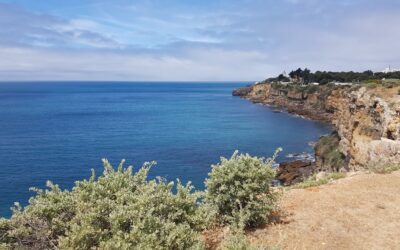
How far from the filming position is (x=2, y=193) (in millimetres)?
34688

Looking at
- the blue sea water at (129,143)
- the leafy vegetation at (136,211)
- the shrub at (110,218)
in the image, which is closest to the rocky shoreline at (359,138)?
the blue sea water at (129,143)

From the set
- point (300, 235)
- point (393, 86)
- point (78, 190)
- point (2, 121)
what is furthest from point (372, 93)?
point (2, 121)

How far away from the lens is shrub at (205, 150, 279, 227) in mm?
9164

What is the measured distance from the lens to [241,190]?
30.1 ft

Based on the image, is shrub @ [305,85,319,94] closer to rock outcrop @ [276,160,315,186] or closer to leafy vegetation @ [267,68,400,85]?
leafy vegetation @ [267,68,400,85]

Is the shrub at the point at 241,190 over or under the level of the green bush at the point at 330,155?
over

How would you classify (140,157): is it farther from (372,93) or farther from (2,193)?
(372,93)

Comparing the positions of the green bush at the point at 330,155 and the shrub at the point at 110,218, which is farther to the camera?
the green bush at the point at 330,155

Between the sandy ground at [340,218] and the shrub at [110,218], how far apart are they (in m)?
1.79

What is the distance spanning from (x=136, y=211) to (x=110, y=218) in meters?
0.46

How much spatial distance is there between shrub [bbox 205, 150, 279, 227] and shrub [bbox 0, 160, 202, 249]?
1.06 m

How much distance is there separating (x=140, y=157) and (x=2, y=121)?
4716cm

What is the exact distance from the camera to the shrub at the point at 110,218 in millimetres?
6879

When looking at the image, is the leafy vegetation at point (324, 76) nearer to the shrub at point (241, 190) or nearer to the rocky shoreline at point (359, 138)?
the rocky shoreline at point (359, 138)
